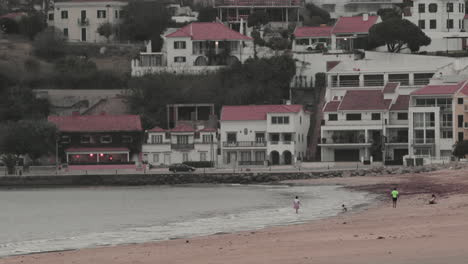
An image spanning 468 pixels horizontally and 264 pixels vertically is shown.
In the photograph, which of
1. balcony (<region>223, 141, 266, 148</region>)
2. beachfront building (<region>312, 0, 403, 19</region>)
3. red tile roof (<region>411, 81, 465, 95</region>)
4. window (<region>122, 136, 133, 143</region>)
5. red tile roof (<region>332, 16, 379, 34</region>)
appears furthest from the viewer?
beachfront building (<region>312, 0, 403, 19</region>)

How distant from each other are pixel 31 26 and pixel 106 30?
654cm

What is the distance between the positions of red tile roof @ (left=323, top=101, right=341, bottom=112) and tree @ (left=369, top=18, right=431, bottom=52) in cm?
925

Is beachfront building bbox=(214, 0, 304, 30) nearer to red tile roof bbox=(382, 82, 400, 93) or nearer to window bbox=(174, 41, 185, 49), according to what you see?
window bbox=(174, 41, 185, 49)

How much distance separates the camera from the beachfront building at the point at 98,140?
286 ft

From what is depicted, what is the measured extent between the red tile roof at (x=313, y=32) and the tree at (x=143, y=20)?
11482mm

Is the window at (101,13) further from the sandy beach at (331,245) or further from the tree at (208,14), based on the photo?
the sandy beach at (331,245)

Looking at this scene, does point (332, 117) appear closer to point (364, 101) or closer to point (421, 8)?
point (364, 101)

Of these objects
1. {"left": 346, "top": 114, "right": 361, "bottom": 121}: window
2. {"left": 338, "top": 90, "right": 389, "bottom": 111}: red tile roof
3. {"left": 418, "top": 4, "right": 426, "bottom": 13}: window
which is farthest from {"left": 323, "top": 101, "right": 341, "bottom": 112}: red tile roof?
{"left": 418, "top": 4, "right": 426, "bottom": 13}: window

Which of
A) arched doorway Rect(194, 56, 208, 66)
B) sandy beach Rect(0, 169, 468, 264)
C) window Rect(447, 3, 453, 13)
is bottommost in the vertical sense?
sandy beach Rect(0, 169, 468, 264)

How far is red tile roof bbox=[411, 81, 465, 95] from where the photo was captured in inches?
3354

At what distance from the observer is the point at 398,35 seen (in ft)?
316

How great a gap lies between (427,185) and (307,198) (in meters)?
6.59

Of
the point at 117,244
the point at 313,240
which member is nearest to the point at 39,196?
the point at 117,244

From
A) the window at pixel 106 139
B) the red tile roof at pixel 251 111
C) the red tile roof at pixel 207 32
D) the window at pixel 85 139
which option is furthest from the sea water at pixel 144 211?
the red tile roof at pixel 207 32
